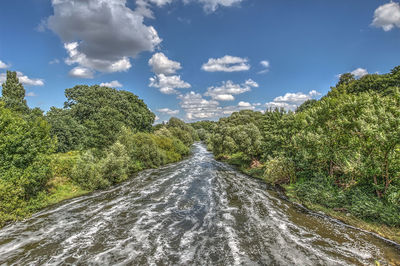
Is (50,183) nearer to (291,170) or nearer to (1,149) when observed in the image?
(1,149)

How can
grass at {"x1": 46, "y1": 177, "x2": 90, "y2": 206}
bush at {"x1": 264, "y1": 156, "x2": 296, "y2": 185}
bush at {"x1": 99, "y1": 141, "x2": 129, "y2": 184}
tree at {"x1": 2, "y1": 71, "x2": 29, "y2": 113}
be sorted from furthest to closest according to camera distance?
tree at {"x1": 2, "y1": 71, "x2": 29, "y2": 113}
bush at {"x1": 99, "y1": 141, "x2": 129, "y2": 184}
bush at {"x1": 264, "y1": 156, "x2": 296, "y2": 185}
grass at {"x1": 46, "y1": 177, "x2": 90, "y2": 206}

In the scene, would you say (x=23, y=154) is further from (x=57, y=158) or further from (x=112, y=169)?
(x=112, y=169)

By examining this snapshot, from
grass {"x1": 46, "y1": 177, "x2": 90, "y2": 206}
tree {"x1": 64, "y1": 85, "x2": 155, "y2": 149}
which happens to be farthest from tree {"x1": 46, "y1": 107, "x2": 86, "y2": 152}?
grass {"x1": 46, "y1": 177, "x2": 90, "y2": 206}

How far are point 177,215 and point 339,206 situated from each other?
1349cm

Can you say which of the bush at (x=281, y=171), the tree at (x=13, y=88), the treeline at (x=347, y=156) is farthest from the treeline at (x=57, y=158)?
the treeline at (x=347, y=156)

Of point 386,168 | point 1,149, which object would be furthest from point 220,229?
point 1,149

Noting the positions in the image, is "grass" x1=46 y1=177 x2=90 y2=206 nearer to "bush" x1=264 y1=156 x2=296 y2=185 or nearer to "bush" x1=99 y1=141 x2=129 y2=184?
"bush" x1=99 y1=141 x2=129 y2=184

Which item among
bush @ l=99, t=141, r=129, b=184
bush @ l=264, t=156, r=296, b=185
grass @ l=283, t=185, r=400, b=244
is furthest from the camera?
bush @ l=99, t=141, r=129, b=184

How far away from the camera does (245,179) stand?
2931 cm

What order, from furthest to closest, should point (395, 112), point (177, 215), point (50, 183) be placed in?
point (50, 183) → point (177, 215) → point (395, 112)

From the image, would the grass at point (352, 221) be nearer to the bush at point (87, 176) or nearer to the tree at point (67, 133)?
the bush at point (87, 176)

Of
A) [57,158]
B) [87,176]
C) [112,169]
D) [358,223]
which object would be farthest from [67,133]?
[358,223]

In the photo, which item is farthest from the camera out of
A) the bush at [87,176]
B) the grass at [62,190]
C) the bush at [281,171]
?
the bush at [281,171]

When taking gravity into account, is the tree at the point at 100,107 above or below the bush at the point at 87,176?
above
